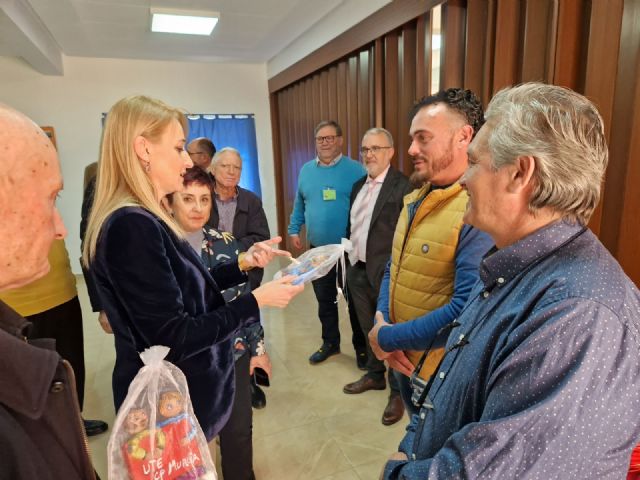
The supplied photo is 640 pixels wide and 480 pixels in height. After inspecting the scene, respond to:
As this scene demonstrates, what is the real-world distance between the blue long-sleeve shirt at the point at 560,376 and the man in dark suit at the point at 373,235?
170 cm

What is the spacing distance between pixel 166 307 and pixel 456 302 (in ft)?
2.88

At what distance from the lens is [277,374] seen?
2.82 meters

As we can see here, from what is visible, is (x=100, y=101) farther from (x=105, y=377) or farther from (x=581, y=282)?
(x=581, y=282)

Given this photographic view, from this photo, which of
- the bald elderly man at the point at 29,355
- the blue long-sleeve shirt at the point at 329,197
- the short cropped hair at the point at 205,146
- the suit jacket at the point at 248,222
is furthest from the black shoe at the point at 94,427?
the short cropped hair at the point at 205,146

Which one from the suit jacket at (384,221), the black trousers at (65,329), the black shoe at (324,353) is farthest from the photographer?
the black shoe at (324,353)

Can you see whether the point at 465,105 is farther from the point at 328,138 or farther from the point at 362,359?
the point at 362,359

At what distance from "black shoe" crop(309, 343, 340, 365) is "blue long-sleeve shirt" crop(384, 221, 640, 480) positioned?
232 centimetres

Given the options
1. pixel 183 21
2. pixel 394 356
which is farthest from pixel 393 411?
pixel 183 21

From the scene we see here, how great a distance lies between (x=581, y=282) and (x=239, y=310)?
864mm

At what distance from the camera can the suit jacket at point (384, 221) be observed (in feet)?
7.89

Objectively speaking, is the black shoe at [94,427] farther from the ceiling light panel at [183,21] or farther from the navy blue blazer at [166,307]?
the ceiling light panel at [183,21]

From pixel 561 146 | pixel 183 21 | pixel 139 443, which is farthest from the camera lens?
pixel 183 21

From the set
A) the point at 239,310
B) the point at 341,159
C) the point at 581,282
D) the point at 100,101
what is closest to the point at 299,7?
the point at 341,159

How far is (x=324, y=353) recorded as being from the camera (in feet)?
9.89
